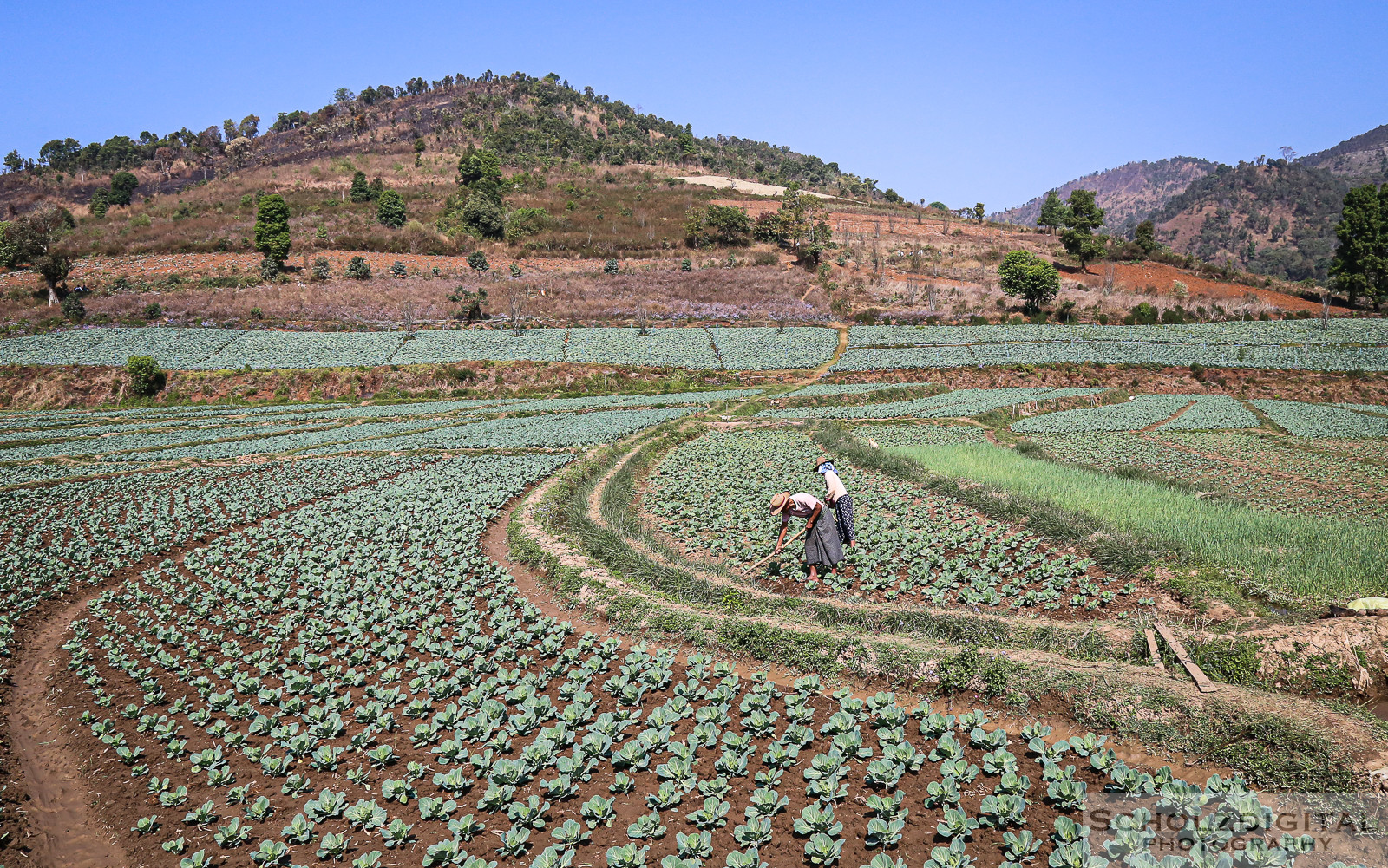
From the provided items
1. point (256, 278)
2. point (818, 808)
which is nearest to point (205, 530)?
point (818, 808)

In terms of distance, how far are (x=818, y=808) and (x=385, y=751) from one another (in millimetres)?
5007

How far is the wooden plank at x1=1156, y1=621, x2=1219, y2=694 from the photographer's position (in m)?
7.64

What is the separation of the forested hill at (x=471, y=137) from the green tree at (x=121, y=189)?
26.2 m

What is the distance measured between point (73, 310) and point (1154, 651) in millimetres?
73458

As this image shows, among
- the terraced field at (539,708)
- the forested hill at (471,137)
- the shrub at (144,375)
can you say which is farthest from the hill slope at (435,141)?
the terraced field at (539,708)

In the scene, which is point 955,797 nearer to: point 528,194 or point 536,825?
point 536,825

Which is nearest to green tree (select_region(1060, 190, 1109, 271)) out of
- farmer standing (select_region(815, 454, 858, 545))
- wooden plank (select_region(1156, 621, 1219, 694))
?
farmer standing (select_region(815, 454, 858, 545))

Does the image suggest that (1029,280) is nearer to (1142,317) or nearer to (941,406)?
(1142,317)

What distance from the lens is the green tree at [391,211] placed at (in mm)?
84375

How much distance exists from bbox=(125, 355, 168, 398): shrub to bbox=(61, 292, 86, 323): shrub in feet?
49.9

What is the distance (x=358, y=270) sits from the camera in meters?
68.1

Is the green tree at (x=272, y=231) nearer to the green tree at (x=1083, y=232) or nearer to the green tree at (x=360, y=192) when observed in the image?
the green tree at (x=360, y=192)

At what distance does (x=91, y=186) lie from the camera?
12188cm

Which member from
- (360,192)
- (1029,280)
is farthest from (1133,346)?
(360,192)
